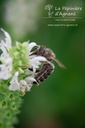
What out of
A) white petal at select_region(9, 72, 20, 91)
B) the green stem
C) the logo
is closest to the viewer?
white petal at select_region(9, 72, 20, 91)

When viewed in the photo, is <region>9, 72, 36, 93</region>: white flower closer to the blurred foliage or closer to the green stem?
the green stem

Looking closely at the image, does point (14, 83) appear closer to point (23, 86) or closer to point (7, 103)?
point (23, 86)

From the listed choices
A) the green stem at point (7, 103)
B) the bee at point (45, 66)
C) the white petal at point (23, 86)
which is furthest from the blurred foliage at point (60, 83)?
the white petal at point (23, 86)

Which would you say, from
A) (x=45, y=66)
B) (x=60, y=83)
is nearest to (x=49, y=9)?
(x=60, y=83)

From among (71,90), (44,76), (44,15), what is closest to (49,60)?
(44,76)

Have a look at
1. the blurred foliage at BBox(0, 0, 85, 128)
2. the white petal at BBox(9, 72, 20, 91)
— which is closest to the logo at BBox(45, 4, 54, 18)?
the blurred foliage at BBox(0, 0, 85, 128)

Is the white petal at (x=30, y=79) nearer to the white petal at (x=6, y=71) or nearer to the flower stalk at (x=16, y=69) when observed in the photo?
the flower stalk at (x=16, y=69)
